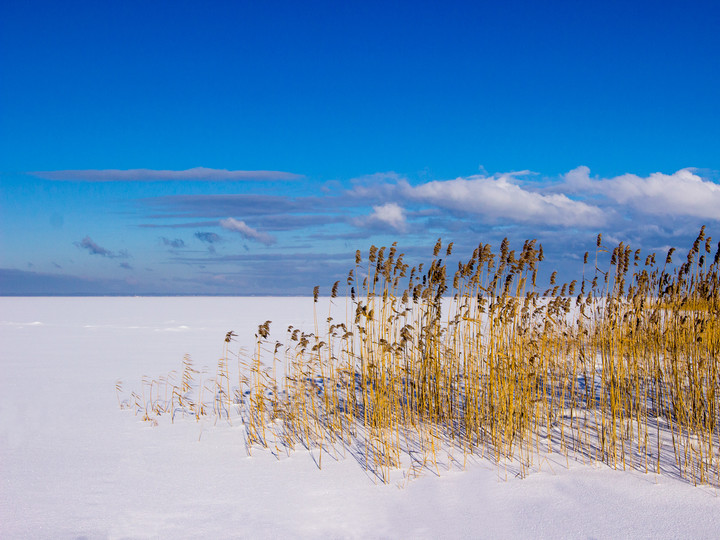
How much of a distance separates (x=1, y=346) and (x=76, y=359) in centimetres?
285

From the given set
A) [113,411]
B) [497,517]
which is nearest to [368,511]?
[497,517]

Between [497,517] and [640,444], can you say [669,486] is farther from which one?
[497,517]

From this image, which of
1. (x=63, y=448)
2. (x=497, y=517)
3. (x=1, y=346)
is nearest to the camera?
(x=497, y=517)

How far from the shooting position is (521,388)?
3.71 metres

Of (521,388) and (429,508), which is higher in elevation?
(521,388)

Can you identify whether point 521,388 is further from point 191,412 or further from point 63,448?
point 63,448

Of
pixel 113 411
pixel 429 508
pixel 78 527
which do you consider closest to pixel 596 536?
pixel 429 508

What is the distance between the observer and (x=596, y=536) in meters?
2.49


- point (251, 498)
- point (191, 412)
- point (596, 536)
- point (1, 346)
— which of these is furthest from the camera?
point (1, 346)

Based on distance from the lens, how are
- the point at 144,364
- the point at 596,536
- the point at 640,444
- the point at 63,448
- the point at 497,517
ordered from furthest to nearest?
the point at 144,364
the point at 63,448
the point at 640,444
the point at 497,517
the point at 596,536

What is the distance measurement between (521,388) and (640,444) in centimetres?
87

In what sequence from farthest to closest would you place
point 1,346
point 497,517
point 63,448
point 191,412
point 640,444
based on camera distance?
point 1,346 < point 191,412 < point 63,448 < point 640,444 < point 497,517

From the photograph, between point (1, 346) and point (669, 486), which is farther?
point (1, 346)

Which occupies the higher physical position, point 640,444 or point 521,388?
point 521,388
